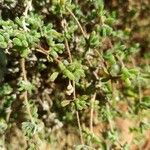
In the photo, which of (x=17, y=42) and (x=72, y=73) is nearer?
(x=17, y=42)

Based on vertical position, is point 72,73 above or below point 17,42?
below

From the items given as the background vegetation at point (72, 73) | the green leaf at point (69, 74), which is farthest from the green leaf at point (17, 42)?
the green leaf at point (69, 74)

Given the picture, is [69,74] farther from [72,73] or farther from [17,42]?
[17,42]

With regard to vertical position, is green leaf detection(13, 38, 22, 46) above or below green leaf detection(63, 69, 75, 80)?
above

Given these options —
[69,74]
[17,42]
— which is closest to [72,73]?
[69,74]

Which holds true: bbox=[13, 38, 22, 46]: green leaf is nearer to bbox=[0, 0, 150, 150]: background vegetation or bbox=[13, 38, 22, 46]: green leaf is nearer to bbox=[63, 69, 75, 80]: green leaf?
bbox=[0, 0, 150, 150]: background vegetation

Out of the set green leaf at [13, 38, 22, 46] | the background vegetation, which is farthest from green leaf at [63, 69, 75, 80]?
green leaf at [13, 38, 22, 46]

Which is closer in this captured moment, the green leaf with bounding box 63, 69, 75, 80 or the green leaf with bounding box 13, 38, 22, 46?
the green leaf with bounding box 13, 38, 22, 46

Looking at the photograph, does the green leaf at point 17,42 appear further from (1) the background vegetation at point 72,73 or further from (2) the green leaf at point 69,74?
(2) the green leaf at point 69,74

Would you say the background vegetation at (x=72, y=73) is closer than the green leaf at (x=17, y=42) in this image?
No
